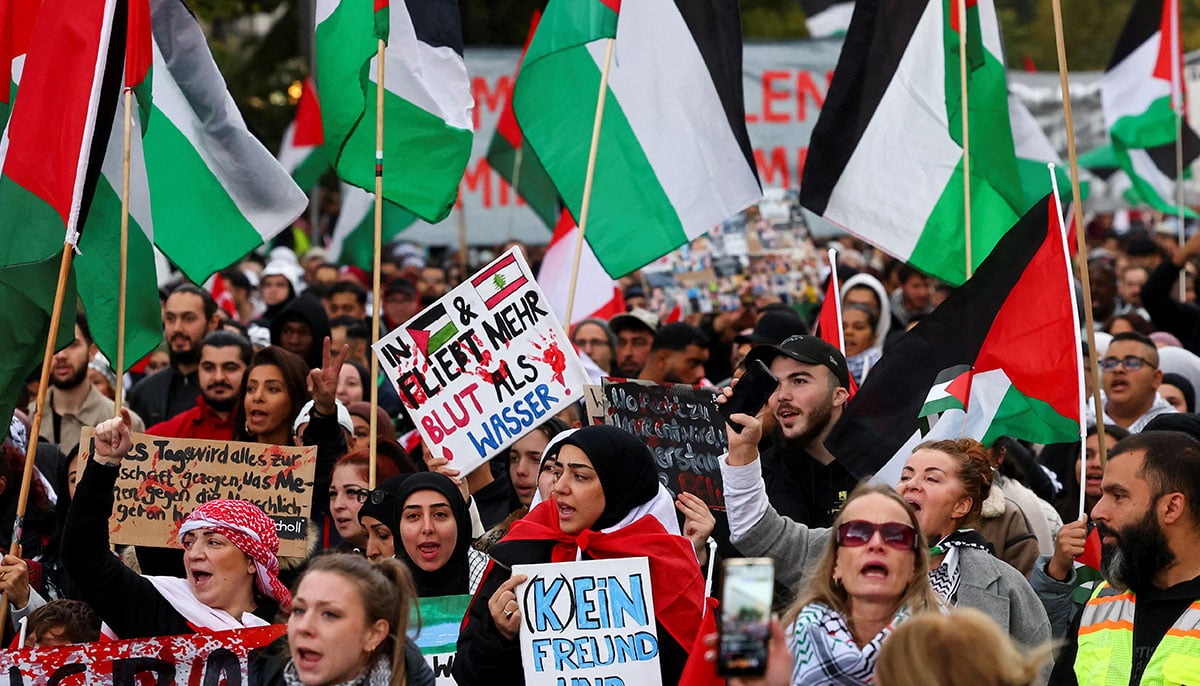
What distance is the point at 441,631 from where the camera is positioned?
5.46 m

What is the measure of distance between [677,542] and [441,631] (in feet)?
2.88

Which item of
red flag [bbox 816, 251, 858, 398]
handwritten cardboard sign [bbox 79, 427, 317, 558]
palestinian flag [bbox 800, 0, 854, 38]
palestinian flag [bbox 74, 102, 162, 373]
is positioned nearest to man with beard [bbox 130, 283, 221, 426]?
palestinian flag [bbox 74, 102, 162, 373]

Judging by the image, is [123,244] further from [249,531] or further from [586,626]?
[586,626]

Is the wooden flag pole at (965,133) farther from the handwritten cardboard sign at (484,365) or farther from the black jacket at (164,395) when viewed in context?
the black jacket at (164,395)

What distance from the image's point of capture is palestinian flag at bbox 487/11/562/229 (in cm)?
1289

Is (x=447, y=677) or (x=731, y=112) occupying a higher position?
(x=731, y=112)

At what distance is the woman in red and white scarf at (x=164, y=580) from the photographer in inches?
197

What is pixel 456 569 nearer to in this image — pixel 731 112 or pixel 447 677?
pixel 447 677

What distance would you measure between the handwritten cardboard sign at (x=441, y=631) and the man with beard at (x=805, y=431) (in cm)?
124

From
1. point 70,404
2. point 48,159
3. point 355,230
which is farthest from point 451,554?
point 355,230

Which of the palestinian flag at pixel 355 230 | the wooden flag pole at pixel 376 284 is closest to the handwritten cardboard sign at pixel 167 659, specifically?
the wooden flag pole at pixel 376 284

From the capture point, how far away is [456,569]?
576cm

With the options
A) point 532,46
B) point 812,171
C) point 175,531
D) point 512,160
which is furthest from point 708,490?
point 512,160

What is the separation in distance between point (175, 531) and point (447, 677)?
4.80 feet
